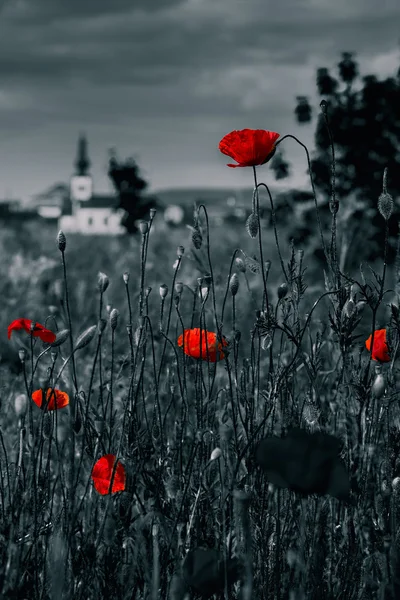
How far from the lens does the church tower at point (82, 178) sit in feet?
276

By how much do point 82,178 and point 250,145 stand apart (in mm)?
89985

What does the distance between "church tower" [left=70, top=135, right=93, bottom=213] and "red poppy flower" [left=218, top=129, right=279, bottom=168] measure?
81313mm

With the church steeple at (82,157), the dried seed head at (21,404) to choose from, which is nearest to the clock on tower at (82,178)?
the church steeple at (82,157)

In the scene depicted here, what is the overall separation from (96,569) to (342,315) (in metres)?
0.67

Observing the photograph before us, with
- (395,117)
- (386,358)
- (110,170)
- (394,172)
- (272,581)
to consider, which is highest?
(110,170)

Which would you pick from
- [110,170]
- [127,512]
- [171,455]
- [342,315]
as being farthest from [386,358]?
[110,170]

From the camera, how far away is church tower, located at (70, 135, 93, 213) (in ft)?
276

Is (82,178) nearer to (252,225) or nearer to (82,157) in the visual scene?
(82,157)

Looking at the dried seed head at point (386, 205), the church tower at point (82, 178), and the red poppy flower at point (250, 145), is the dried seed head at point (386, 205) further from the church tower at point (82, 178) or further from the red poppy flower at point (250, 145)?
the church tower at point (82, 178)

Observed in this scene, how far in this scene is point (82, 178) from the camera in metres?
89.4

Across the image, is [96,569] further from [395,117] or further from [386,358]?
[395,117]

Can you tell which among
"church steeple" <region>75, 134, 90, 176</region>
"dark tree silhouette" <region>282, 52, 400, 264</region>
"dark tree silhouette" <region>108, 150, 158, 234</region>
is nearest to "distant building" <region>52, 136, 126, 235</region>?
"church steeple" <region>75, 134, 90, 176</region>

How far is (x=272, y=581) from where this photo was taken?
1.43m

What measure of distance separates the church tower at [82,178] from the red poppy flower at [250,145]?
81313 mm
